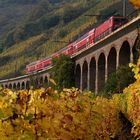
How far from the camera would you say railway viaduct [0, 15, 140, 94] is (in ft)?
153

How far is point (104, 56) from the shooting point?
193 feet

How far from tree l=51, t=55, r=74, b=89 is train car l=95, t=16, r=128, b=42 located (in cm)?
1391

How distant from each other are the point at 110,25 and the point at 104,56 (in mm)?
5860

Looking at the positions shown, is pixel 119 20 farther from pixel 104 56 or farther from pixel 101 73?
pixel 101 73

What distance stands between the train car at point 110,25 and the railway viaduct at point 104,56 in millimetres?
1146

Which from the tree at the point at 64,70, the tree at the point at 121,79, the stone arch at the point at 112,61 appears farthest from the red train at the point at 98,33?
the tree at the point at 121,79

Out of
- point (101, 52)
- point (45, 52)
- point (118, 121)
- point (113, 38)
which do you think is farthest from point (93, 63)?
point (45, 52)

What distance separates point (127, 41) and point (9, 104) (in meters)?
40.8

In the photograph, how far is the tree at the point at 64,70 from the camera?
73.3 m

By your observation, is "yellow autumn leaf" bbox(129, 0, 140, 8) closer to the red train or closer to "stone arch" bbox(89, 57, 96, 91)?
the red train

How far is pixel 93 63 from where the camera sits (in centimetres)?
6550

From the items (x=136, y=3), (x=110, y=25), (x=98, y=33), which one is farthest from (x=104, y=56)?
(x=136, y=3)

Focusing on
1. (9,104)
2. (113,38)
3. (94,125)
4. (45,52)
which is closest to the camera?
(9,104)

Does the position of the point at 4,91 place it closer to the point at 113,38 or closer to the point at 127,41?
the point at 127,41
